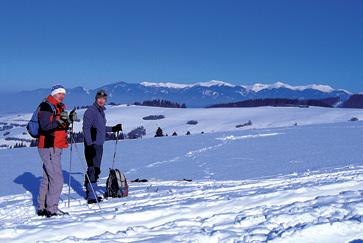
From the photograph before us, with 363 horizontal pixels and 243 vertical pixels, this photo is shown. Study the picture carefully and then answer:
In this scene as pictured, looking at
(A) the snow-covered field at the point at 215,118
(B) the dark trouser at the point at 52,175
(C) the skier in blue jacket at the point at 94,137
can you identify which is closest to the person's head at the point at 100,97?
(C) the skier in blue jacket at the point at 94,137

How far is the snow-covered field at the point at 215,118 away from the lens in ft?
319

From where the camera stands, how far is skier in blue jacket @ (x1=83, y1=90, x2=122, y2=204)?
904 cm

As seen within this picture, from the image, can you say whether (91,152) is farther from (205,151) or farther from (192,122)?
(192,122)

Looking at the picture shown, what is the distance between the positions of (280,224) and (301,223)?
26 cm

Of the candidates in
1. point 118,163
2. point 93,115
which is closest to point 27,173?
point 118,163

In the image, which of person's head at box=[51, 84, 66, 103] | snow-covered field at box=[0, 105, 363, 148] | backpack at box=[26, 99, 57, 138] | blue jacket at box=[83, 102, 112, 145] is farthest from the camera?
snow-covered field at box=[0, 105, 363, 148]

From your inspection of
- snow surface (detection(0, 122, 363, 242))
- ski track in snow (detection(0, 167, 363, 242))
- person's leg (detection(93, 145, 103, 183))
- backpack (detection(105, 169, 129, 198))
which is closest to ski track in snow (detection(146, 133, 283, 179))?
snow surface (detection(0, 122, 363, 242))

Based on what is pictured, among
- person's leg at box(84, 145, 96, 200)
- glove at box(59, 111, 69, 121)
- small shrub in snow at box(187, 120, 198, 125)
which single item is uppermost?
glove at box(59, 111, 69, 121)

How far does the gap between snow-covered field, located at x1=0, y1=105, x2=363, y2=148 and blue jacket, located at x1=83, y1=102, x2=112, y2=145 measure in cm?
8193

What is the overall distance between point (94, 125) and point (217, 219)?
3.73 m

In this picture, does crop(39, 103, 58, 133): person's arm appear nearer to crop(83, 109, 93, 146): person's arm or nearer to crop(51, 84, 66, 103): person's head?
crop(51, 84, 66, 103): person's head

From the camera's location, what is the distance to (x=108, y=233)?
236 inches

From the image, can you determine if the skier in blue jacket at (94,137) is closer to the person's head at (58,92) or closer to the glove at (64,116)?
the person's head at (58,92)

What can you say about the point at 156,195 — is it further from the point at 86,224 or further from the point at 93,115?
the point at 86,224
